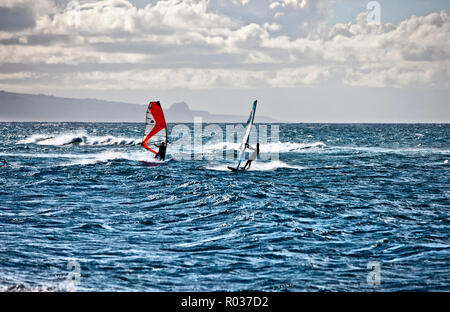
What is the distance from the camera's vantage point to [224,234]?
51.4 ft

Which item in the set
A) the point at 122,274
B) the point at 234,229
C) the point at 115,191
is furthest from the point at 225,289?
the point at 115,191

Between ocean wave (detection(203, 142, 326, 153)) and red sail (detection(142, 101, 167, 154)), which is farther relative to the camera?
ocean wave (detection(203, 142, 326, 153))

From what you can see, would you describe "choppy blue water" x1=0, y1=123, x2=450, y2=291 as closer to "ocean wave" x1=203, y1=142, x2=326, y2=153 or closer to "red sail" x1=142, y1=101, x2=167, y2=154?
"red sail" x1=142, y1=101, x2=167, y2=154

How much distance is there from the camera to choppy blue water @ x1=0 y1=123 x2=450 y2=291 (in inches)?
444

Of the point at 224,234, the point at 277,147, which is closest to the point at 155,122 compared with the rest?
the point at 224,234

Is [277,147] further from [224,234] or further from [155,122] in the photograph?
[224,234]

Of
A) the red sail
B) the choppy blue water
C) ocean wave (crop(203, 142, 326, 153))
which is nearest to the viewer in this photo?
the choppy blue water

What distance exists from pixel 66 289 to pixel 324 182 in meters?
21.3

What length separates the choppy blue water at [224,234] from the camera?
11.3 m

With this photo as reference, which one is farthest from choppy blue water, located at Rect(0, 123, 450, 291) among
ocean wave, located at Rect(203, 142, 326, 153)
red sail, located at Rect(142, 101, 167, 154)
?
ocean wave, located at Rect(203, 142, 326, 153)

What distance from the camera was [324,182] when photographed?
29531mm

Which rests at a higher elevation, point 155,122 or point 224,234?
point 155,122

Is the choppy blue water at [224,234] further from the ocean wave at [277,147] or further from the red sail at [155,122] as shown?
the ocean wave at [277,147]

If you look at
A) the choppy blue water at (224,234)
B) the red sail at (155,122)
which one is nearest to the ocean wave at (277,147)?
the red sail at (155,122)
